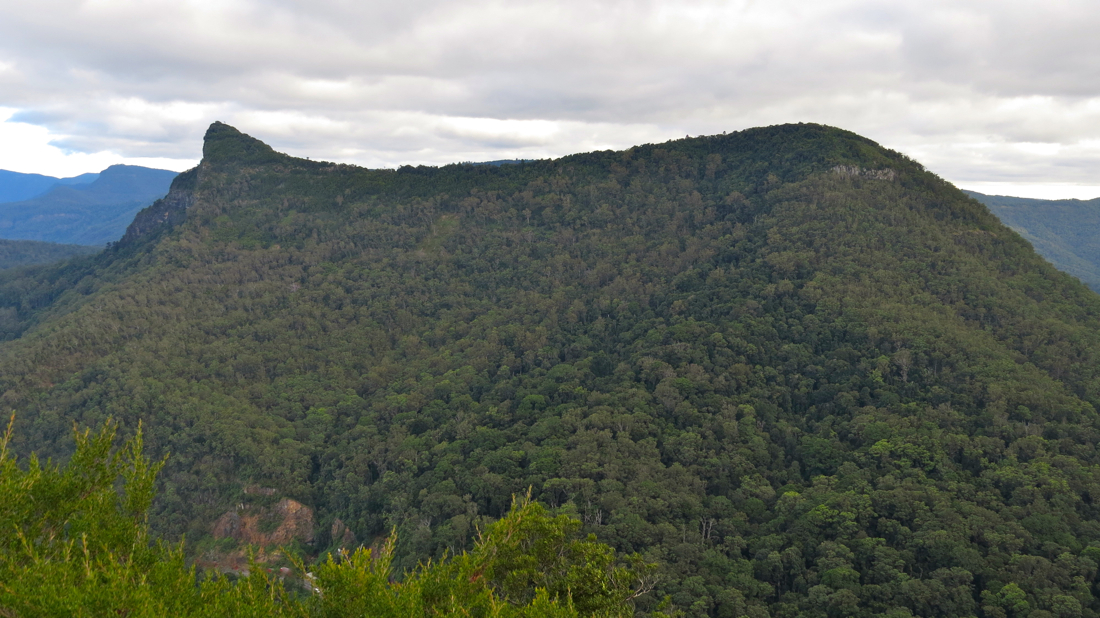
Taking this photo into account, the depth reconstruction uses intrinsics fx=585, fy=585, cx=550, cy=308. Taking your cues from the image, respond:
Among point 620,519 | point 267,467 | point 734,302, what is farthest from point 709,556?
point 267,467

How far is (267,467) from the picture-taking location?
67438 mm

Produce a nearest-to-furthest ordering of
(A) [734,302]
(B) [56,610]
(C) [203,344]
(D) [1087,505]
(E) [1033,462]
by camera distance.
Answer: (B) [56,610]
(D) [1087,505]
(E) [1033,462]
(A) [734,302]
(C) [203,344]

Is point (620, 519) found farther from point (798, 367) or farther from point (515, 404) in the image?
point (798, 367)

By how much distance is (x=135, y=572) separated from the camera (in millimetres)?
14172

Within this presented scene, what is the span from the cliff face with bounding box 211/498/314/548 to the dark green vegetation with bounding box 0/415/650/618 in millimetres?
51894

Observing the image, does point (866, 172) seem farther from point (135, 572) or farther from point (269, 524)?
point (135, 572)

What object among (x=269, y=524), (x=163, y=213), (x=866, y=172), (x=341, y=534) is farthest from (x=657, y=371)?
(x=163, y=213)

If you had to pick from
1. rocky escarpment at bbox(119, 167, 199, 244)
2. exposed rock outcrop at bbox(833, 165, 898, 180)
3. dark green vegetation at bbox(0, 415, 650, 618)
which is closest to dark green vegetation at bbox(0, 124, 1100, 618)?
exposed rock outcrop at bbox(833, 165, 898, 180)

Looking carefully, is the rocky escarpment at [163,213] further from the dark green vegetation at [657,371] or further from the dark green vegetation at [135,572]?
the dark green vegetation at [135,572]

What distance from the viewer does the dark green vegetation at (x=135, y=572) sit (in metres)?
12.0

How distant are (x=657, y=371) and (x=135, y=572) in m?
61.4

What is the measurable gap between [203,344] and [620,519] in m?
73.8

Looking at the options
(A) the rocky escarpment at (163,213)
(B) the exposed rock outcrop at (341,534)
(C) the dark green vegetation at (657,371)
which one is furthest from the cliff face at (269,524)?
(A) the rocky escarpment at (163,213)

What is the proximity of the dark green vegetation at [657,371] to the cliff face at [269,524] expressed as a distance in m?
1.85
